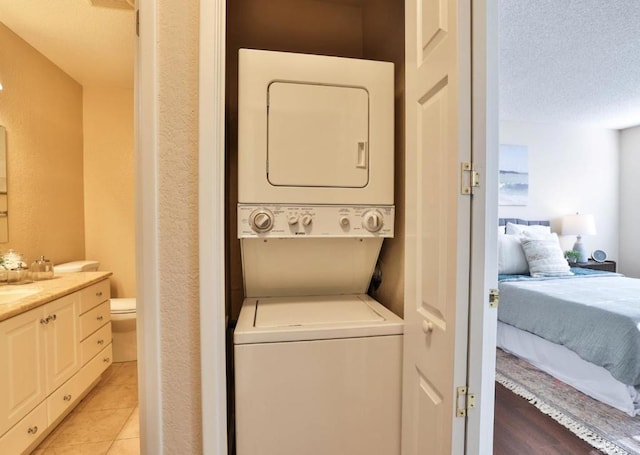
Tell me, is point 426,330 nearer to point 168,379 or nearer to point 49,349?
point 168,379

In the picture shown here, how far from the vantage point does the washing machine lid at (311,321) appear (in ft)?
3.61

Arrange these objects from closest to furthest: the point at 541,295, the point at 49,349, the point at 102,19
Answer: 1. the point at 49,349
2. the point at 102,19
3. the point at 541,295

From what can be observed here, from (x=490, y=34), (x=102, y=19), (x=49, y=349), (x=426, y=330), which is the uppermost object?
(x=102, y=19)

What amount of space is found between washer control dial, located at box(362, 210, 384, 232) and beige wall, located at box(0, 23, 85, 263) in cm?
267

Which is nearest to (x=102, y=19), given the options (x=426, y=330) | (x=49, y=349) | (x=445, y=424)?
(x=49, y=349)

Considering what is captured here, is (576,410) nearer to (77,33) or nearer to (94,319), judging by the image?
(94,319)

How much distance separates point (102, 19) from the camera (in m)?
2.18

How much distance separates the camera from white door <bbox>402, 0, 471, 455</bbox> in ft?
2.70

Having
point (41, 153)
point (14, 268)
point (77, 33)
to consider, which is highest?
point (77, 33)

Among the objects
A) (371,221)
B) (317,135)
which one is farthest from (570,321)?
(317,135)

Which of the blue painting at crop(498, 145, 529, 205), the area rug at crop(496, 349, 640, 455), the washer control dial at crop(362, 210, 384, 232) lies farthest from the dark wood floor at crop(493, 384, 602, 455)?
the blue painting at crop(498, 145, 529, 205)

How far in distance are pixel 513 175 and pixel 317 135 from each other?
14.3ft

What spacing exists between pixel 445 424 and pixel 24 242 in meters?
3.13

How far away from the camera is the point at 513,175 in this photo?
4.50m
